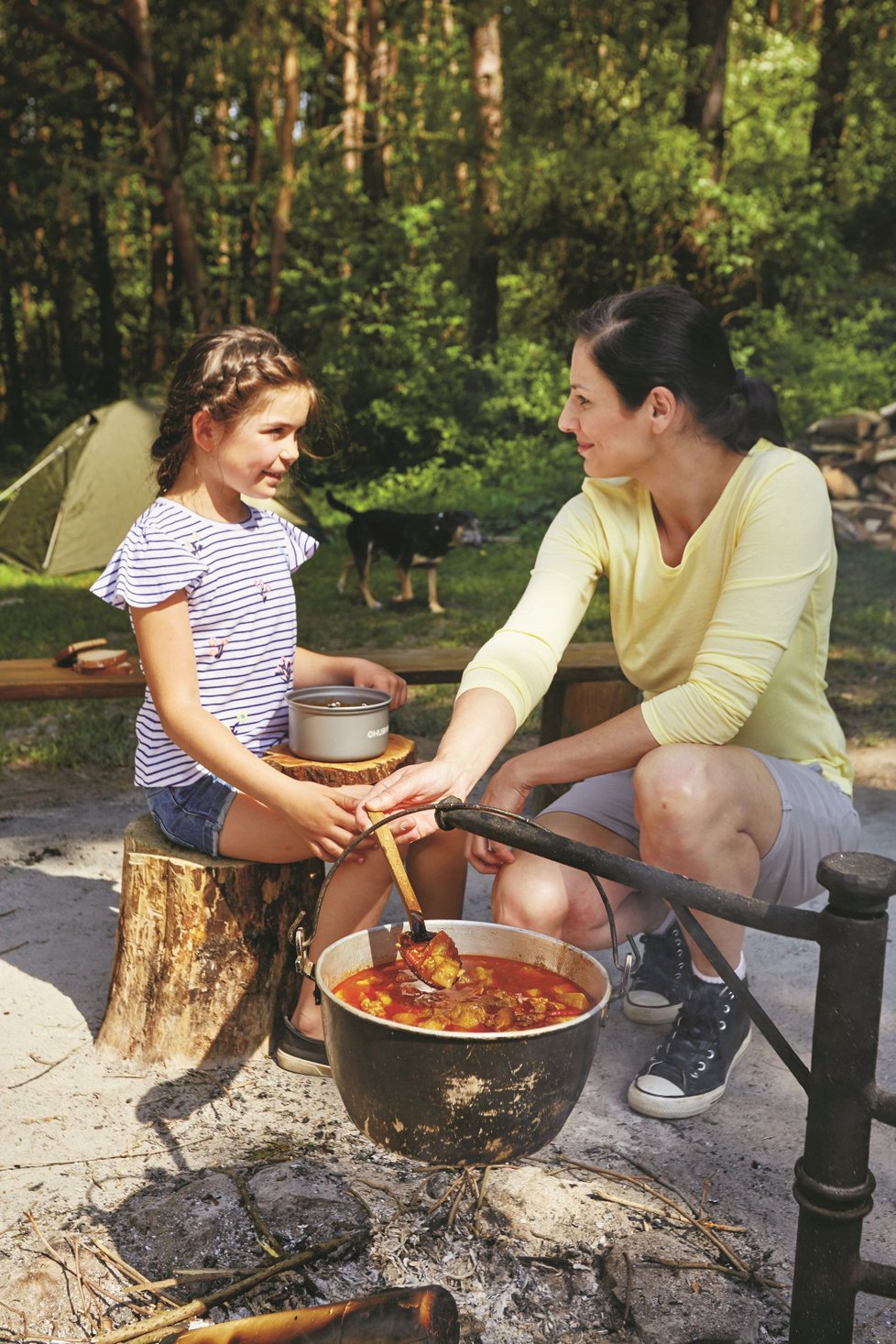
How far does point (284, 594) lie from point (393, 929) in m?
1.17

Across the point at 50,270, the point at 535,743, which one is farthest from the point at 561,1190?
the point at 50,270

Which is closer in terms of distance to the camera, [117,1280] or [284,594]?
[117,1280]

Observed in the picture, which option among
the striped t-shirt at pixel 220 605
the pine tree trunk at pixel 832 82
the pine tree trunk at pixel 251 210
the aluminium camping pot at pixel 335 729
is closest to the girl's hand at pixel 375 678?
the striped t-shirt at pixel 220 605

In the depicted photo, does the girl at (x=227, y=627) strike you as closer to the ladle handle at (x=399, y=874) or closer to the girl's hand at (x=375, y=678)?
the girl's hand at (x=375, y=678)

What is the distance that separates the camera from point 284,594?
2.93 m

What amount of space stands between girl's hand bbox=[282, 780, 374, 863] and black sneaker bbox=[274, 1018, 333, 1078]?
58 centimetres

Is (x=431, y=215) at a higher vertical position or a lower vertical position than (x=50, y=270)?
higher

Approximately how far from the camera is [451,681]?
400cm

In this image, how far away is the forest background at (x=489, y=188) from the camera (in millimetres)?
13922

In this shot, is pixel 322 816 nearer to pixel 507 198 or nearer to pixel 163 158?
pixel 163 158

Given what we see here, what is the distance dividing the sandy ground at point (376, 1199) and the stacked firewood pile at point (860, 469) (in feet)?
28.4

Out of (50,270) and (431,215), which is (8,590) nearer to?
(431,215)

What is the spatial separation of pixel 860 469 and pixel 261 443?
10130mm

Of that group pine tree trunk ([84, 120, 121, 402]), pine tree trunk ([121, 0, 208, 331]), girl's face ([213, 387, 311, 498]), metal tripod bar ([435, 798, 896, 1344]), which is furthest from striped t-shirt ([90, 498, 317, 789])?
pine tree trunk ([84, 120, 121, 402])
